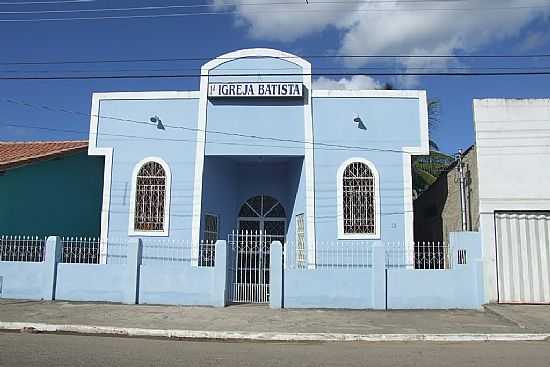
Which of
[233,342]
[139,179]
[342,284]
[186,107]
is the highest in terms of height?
[186,107]

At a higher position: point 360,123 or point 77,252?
point 360,123

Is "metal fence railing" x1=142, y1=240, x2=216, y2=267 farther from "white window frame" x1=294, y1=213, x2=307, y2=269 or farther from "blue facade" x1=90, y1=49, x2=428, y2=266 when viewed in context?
"white window frame" x1=294, y1=213, x2=307, y2=269

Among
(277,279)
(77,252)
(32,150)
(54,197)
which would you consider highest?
(32,150)

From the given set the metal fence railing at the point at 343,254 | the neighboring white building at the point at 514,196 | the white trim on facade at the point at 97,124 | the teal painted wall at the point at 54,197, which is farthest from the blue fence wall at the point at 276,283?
the teal painted wall at the point at 54,197

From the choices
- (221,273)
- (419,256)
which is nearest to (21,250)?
(221,273)

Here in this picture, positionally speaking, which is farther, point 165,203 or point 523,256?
point 165,203

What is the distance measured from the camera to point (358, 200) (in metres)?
13.1

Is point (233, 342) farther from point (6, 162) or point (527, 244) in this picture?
point (6, 162)

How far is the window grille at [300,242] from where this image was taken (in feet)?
44.1

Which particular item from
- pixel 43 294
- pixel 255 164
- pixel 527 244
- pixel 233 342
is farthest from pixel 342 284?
pixel 43 294

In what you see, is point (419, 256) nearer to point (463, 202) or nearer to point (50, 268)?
point (463, 202)

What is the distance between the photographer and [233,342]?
26.7ft

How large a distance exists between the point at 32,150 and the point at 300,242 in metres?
8.78

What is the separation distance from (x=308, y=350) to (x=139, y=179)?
7.78 metres
